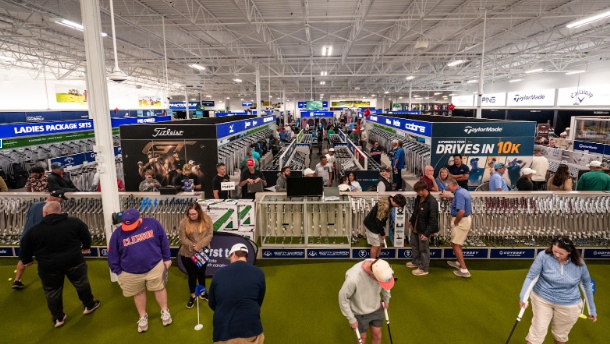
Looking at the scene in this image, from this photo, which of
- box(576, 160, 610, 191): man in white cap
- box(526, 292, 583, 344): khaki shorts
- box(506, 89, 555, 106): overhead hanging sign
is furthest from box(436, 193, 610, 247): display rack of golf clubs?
box(506, 89, 555, 106): overhead hanging sign

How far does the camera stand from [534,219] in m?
5.95

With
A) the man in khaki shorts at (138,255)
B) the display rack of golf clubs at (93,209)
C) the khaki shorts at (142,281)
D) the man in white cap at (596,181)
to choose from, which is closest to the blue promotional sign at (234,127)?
the display rack of golf clubs at (93,209)

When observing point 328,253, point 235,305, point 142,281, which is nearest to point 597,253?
point 328,253

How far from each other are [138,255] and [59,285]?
1267mm

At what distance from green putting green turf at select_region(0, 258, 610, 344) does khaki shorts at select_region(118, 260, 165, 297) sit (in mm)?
584

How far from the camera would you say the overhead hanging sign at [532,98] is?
24.9m

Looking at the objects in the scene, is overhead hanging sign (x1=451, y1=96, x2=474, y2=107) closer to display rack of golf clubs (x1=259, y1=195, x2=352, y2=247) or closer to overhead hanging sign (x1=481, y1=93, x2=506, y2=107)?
overhead hanging sign (x1=481, y1=93, x2=506, y2=107)

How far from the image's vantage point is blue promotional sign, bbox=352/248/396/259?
18.9 feet

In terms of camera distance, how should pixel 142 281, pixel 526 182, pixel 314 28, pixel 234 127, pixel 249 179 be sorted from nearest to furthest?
pixel 142 281, pixel 526 182, pixel 249 179, pixel 234 127, pixel 314 28

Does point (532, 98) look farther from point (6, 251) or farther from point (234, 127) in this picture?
point (6, 251)

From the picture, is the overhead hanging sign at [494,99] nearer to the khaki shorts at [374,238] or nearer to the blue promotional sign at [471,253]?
the blue promotional sign at [471,253]

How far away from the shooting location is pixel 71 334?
13.1 ft

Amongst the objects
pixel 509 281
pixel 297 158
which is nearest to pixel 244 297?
pixel 509 281

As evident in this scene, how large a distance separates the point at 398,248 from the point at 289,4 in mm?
9762
